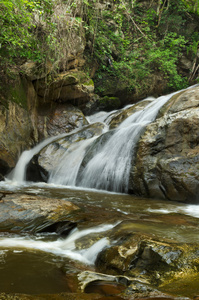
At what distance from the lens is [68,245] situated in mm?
3066

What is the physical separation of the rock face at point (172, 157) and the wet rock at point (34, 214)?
8.29ft

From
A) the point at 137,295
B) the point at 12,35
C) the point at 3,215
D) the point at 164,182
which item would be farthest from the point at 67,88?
the point at 137,295

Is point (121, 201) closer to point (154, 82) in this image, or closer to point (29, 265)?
point (29, 265)

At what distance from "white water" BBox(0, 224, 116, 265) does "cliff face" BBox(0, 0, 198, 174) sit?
4477mm

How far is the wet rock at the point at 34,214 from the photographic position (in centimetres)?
354

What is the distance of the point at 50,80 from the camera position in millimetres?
9703

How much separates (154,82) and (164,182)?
9.94 meters

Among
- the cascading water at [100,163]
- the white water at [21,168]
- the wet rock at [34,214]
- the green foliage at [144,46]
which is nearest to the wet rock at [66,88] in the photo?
the green foliage at [144,46]

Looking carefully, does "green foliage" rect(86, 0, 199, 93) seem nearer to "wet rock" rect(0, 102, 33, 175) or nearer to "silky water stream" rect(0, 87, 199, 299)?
"wet rock" rect(0, 102, 33, 175)

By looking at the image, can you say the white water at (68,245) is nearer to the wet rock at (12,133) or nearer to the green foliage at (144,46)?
the wet rock at (12,133)

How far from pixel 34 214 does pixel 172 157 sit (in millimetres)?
3644

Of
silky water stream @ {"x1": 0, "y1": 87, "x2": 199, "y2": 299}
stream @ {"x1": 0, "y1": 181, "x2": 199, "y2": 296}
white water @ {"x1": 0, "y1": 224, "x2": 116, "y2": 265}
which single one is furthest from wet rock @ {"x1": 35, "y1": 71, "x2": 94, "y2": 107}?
white water @ {"x1": 0, "y1": 224, "x2": 116, "y2": 265}

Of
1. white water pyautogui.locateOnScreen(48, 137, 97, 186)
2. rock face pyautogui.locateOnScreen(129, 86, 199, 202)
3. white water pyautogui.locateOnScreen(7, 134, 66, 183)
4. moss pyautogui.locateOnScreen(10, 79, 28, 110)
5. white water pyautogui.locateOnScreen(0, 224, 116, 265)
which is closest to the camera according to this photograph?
white water pyautogui.locateOnScreen(0, 224, 116, 265)

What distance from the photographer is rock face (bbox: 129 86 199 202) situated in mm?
5622
